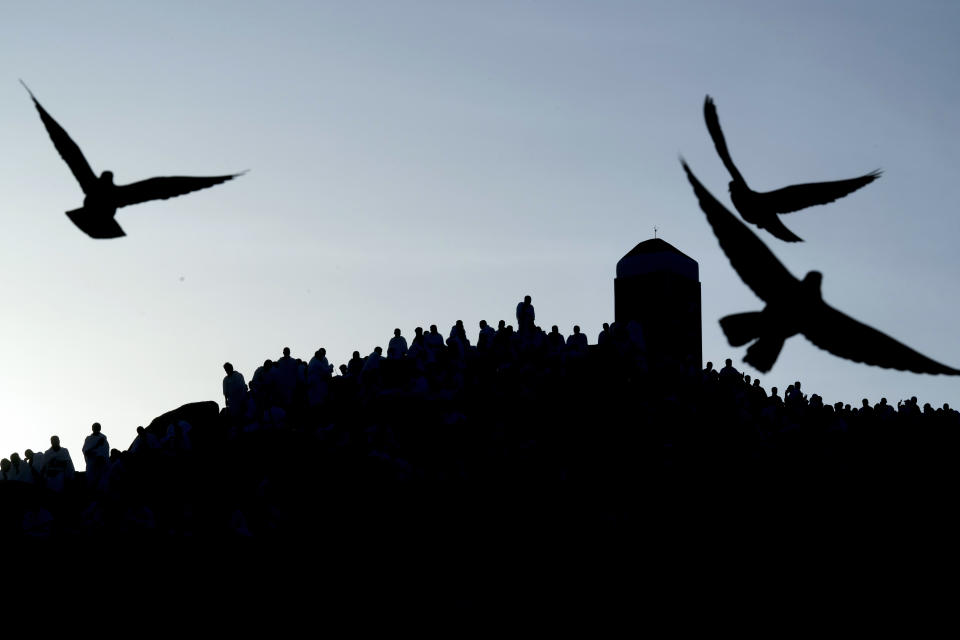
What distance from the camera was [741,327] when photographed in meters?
11.4

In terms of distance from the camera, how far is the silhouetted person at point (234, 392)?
29.3 metres

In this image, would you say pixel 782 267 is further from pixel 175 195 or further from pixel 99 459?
pixel 99 459

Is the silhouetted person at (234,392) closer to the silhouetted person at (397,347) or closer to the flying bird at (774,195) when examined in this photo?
the silhouetted person at (397,347)

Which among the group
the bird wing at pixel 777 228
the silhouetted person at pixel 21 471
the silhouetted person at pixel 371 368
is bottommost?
the silhouetted person at pixel 21 471

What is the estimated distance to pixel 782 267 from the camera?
37.5ft

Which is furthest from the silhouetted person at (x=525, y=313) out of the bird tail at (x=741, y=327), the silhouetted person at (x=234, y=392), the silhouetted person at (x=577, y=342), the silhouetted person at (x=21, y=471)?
the bird tail at (x=741, y=327)

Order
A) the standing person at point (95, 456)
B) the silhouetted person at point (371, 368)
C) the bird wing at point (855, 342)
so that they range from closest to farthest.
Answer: the bird wing at point (855, 342) → the standing person at point (95, 456) → the silhouetted person at point (371, 368)

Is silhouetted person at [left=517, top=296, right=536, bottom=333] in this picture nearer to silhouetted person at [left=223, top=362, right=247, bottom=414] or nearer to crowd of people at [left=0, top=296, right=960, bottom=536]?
crowd of people at [left=0, top=296, right=960, bottom=536]

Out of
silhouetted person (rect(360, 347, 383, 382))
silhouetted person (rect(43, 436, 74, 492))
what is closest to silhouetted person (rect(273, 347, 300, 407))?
silhouetted person (rect(360, 347, 383, 382))

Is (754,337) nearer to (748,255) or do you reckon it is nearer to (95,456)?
(748,255)

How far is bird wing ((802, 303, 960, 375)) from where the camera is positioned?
10828 mm

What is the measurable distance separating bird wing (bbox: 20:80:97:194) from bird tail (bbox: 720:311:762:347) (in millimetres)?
6166

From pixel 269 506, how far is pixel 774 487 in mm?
12859

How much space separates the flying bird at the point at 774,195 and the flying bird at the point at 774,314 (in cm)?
53
